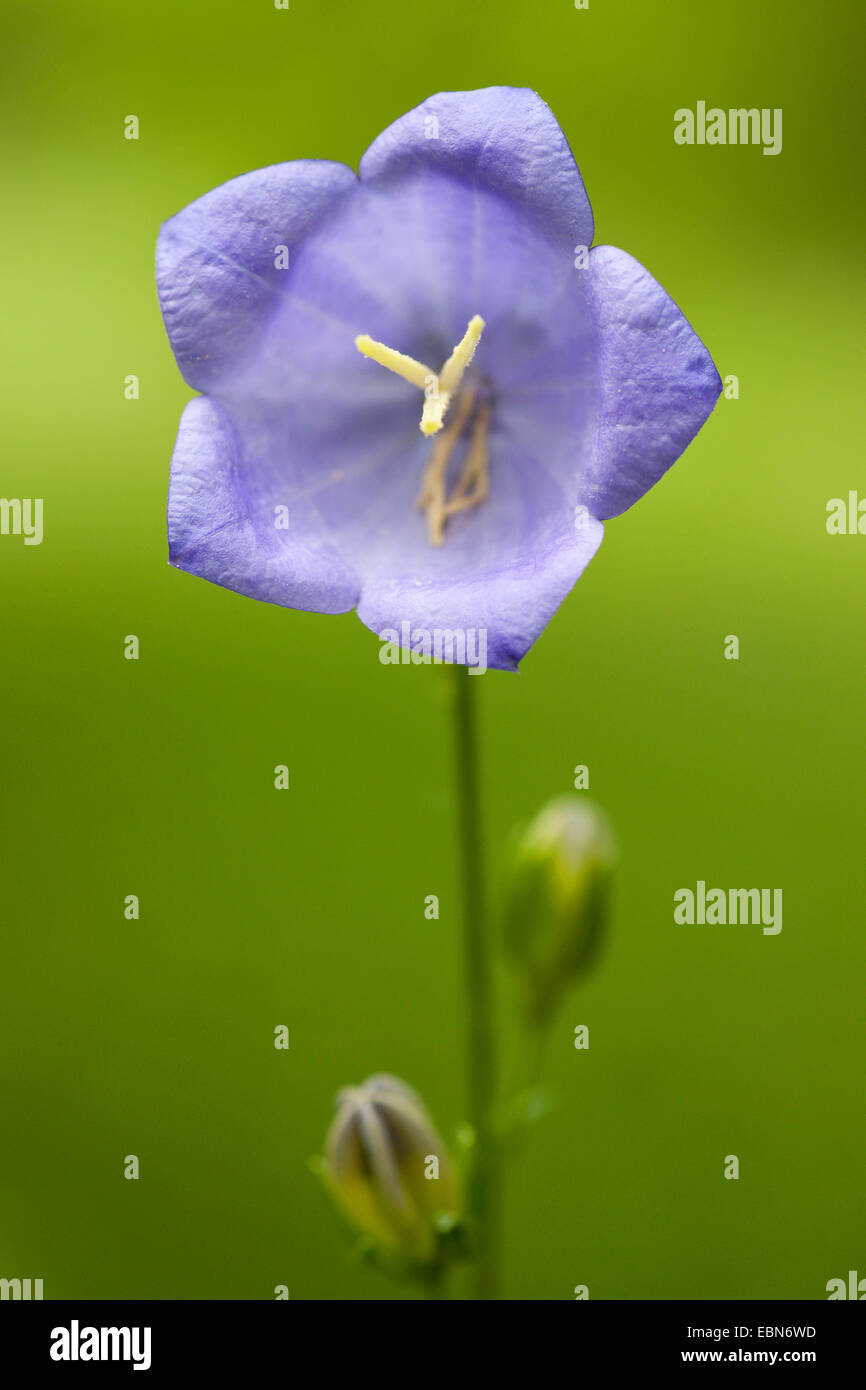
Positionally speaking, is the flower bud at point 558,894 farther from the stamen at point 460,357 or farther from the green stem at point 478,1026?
the stamen at point 460,357

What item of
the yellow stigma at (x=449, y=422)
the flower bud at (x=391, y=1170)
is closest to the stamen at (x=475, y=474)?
the yellow stigma at (x=449, y=422)

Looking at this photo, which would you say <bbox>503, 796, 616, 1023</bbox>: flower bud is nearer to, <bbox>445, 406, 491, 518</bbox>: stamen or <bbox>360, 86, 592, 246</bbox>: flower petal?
<bbox>445, 406, 491, 518</bbox>: stamen

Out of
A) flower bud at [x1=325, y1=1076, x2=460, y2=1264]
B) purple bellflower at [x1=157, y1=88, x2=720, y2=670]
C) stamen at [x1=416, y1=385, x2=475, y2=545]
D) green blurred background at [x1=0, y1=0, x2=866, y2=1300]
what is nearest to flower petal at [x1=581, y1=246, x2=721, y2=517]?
purple bellflower at [x1=157, y1=88, x2=720, y2=670]

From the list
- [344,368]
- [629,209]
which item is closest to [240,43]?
[629,209]
